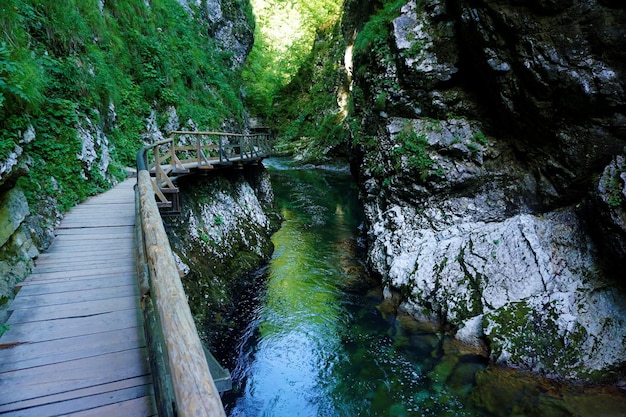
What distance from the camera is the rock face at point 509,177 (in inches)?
261

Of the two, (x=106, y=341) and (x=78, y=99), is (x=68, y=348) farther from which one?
(x=78, y=99)

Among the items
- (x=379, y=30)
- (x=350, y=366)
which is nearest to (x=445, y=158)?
(x=379, y=30)

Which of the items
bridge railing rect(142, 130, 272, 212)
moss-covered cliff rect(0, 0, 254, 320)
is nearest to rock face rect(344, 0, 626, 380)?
bridge railing rect(142, 130, 272, 212)

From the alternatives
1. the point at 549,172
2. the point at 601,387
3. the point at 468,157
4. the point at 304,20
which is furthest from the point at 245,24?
the point at 601,387

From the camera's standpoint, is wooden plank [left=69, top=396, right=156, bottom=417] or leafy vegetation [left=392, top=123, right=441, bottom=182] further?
leafy vegetation [left=392, top=123, right=441, bottom=182]

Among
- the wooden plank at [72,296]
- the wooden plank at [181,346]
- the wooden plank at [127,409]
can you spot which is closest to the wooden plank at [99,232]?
the wooden plank at [72,296]

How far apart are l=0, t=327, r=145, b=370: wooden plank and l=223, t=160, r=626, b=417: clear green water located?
12.4ft

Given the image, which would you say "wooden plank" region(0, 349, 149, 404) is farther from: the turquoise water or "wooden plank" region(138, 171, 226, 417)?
the turquoise water

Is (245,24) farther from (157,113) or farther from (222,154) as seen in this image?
(222,154)

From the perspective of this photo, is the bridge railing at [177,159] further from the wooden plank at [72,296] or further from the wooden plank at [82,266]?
the wooden plank at [72,296]

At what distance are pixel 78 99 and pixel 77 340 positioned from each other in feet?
24.4

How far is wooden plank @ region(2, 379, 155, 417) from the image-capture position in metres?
2.31

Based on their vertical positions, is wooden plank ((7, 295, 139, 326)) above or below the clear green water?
above

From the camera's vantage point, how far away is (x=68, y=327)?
3188 mm
